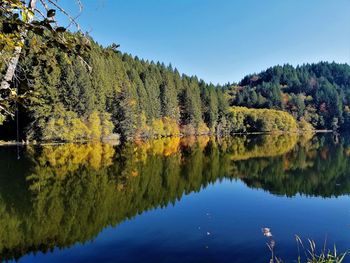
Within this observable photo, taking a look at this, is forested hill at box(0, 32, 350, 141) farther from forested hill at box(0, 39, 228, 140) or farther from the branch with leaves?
the branch with leaves

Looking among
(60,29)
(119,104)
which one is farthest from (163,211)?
(119,104)

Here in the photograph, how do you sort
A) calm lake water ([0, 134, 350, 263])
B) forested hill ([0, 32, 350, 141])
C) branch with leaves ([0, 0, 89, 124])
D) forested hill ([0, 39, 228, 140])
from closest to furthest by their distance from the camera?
branch with leaves ([0, 0, 89, 124]), calm lake water ([0, 134, 350, 263]), forested hill ([0, 39, 228, 140]), forested hill ([0, 32, 350, 141])

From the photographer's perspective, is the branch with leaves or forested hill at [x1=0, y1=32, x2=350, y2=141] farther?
forested hill at [x1=0, y1=32, x2=350, y2=141]

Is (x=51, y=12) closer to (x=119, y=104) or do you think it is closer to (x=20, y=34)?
(x=20, y=34)

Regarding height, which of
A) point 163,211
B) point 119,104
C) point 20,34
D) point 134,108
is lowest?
point 163,211

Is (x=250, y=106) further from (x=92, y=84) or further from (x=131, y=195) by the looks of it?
(x=131, y=195)

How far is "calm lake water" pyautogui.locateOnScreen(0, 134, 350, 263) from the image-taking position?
17.1 metres

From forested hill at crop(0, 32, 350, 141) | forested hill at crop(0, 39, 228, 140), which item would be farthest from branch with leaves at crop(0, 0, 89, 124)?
forested hill at crop(0, 39, 228, 140)

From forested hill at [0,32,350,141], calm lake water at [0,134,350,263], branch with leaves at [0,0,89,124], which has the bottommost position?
calm lake water at [0,134,350,263]

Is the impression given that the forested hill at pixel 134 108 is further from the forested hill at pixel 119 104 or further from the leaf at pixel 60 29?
the leaf at pixel 60 29

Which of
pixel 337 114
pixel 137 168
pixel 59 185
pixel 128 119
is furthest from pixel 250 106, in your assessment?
pixel 59 185

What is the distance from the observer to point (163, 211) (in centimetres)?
2461

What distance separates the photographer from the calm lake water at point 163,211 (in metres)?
17.1

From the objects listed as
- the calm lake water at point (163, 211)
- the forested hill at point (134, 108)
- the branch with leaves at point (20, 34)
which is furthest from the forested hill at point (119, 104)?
the branch with leaves at point (20, 34)
